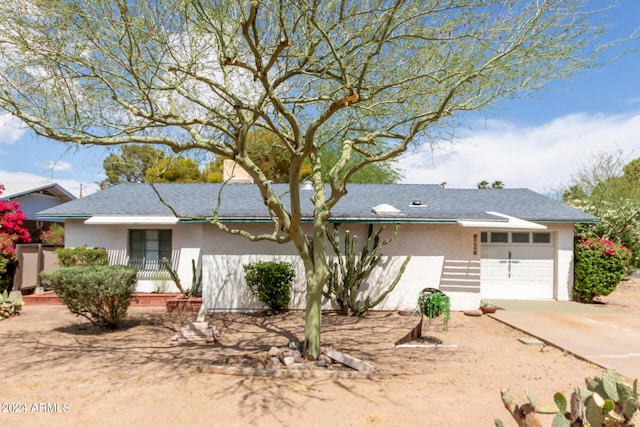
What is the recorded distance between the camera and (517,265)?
1427 centimetres

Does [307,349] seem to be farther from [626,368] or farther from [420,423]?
[626,368]

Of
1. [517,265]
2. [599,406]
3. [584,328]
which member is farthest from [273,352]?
[517,265]

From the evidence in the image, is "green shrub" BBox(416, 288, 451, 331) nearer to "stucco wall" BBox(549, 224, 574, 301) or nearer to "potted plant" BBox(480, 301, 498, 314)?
"potted plant" BBox(480, 301, 498, 314)

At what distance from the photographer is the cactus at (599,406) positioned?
235 cm

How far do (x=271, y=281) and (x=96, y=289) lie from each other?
4262mm

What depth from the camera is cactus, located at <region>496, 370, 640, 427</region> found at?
2.35 metres

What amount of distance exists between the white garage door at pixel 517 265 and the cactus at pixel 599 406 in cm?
1239

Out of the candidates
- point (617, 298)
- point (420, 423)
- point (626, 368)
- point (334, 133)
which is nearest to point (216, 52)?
point (334, 133)

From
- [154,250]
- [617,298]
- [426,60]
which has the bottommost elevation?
[617,298]

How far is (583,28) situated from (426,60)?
2217 millimetres

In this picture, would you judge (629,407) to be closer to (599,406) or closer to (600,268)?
(599,406)

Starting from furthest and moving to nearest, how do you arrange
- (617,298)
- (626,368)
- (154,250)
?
1. (617,298)
2. (154,250)
3. (626,368)

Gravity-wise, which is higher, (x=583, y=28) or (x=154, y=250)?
(x=583, y=28)

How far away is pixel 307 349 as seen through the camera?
22.6 ft
